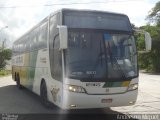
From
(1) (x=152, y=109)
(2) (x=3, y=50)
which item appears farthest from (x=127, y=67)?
(2) (x=3, y=50)

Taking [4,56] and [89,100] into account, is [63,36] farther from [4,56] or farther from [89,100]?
[4,56]

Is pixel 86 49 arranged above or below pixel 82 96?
above

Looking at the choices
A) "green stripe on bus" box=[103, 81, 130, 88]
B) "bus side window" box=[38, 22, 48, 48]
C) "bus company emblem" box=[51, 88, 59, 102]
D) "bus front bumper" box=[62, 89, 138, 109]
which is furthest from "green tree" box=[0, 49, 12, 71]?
"green stripe on bus" box=[103, 81, 130, 88]

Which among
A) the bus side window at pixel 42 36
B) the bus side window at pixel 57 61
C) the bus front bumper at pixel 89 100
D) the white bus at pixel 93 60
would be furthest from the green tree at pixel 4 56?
the bus front bumper at pixel 89 100

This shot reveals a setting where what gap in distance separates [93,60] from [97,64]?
0.16m

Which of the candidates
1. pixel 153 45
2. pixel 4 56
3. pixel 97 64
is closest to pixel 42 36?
pixel 97 64

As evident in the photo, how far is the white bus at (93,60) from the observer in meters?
9.71

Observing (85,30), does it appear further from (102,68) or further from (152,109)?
(152,109)

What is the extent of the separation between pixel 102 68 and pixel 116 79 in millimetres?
522

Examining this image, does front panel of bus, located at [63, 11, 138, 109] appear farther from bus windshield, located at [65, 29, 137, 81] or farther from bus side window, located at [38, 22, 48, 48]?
bus side window, located at [38, 22, 48, 48]

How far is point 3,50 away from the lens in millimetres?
72062

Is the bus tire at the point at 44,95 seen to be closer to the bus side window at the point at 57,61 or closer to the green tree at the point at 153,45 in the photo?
the bus side window at the point at 57,61

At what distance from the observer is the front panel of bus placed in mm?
9711

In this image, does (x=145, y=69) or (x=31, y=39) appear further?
(x=145, y=69)
